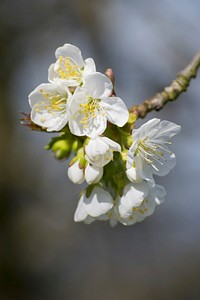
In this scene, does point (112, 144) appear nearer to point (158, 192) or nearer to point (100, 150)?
point (100, 150)

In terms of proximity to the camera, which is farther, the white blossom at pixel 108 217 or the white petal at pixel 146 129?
the white blossom at pixel 108 217

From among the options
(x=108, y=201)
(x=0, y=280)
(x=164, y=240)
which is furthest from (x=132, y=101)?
(x=108, y=201)

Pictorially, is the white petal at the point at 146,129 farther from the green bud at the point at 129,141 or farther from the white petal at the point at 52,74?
the white petal at the point at 52,74

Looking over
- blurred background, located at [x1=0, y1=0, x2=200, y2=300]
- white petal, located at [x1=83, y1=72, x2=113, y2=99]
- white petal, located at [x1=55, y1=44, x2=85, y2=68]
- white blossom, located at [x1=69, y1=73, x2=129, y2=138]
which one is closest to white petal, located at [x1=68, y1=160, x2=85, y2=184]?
white blossom, located at [x1=69, y1=73, x2=129, y2=138]

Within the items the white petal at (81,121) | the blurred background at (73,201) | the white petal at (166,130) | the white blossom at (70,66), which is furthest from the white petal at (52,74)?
the blurred background at (73,201)

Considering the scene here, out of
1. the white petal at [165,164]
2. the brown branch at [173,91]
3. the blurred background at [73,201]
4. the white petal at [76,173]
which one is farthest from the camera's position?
the blurred background at [73,201]

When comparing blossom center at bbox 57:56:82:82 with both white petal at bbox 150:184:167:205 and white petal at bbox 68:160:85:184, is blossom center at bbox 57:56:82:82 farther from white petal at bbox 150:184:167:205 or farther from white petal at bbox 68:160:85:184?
white petal at bbox 150:184:167:205

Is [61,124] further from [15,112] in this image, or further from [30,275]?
[30,275]
